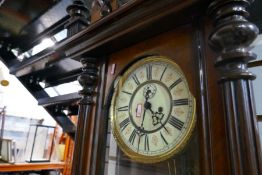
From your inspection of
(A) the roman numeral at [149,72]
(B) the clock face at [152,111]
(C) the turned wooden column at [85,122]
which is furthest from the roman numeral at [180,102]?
(C) the turned wooden column at [85,122]

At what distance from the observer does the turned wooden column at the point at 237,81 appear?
41cm

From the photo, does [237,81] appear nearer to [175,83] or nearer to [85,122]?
[175,83]

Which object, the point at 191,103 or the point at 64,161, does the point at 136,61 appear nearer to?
the point at 191,103

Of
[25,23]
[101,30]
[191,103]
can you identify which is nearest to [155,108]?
[191,103]

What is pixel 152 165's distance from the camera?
626mm

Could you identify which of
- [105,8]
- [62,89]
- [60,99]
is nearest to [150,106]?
[105,8]

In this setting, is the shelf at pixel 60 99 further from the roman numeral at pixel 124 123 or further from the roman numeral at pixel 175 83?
the roman numeral at pixel 175 83

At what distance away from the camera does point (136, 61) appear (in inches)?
28.7

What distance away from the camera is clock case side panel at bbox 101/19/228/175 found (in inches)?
18.6

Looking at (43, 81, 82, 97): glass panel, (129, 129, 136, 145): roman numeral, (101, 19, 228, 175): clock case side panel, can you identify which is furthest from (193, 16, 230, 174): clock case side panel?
(43, 81, 82, 97): glass panel

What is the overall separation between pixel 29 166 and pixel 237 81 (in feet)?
6.76

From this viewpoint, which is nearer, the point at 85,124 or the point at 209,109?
the point at 209,109

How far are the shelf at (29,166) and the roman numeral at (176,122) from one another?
5.82 feet

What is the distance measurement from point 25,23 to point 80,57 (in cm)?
75
